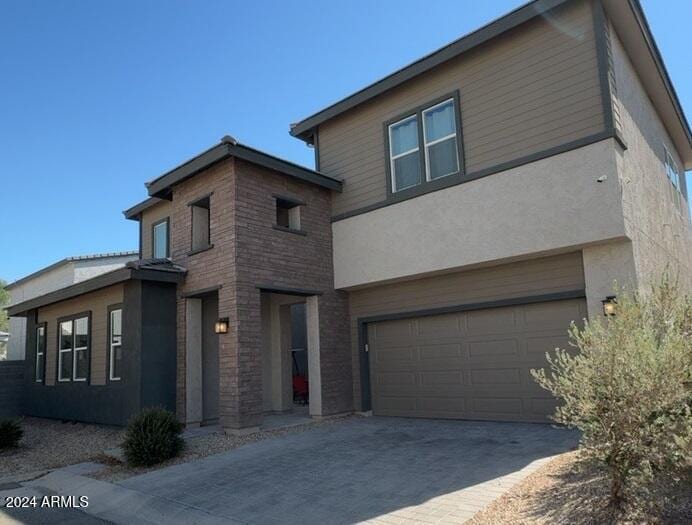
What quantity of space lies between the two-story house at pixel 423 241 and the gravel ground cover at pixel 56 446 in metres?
0.44

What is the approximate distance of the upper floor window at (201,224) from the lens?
1184 centimetres

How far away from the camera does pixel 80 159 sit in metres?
17.7

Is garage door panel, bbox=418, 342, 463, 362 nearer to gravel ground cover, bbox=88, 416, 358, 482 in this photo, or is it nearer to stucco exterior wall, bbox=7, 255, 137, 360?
gravel ground cover, bbox=88, 416, 358, 482

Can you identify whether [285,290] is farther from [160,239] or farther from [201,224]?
[160,239]

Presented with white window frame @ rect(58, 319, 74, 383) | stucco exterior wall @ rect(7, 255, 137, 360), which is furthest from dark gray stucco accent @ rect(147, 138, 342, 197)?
stucco exterior wall @ rect(7, 255, 137, 360)

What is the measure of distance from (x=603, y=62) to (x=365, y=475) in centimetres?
750

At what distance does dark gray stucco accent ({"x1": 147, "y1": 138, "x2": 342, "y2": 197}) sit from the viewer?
1056 centimetres

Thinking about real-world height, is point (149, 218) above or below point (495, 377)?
above

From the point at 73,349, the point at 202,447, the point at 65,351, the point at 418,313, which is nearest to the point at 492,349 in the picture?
the point at 418,313

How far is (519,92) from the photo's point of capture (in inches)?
388

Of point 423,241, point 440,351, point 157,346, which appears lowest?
point 440,351

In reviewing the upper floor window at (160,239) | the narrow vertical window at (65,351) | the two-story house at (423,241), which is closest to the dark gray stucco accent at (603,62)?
the two-story house at (423,241)

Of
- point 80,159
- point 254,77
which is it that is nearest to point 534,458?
point 254,77

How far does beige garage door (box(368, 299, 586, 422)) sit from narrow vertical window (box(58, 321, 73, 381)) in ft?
26.4
